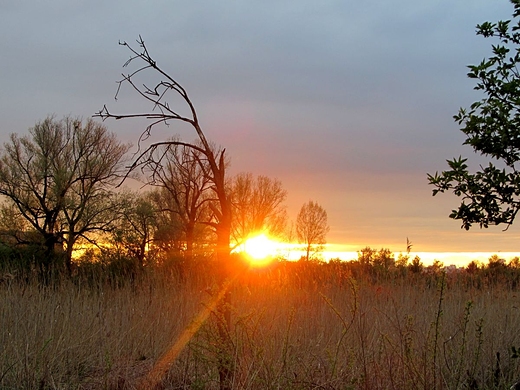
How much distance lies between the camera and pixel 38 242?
27.9m

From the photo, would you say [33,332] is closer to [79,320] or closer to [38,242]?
[79,320]

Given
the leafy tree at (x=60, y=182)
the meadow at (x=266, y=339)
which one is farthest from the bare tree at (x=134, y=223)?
the meadow at (x=266, y=339)

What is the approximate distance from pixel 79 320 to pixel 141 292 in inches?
64.7

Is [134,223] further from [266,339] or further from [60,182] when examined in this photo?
[266,339]

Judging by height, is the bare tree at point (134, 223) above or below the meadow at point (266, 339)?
above

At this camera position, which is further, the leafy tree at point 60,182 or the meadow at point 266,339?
the leafy tree at point 60,182

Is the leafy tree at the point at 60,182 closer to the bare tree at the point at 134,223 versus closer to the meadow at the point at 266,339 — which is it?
the bare tree at the point at 134,223

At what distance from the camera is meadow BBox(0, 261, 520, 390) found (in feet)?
13.9

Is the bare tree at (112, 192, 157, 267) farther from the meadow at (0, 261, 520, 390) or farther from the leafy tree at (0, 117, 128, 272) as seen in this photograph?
the meadow at (0, 261, 520, 390)

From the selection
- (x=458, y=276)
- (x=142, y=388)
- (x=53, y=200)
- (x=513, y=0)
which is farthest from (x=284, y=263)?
(x=53, y=200)

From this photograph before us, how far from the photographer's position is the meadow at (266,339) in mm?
4246

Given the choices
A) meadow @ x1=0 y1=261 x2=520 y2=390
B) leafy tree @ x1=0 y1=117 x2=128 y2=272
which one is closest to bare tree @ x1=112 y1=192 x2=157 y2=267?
leafy tree @ x1=0 y1=117 x2=128 y2=272

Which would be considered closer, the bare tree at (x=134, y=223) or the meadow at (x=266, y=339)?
the meadow at (x=266, y=339)

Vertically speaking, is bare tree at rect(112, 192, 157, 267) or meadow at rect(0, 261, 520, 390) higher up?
bare tree at rect(112, 192, 157, 267)
